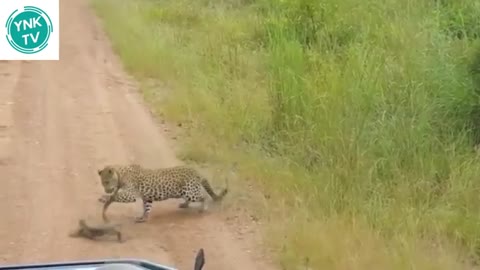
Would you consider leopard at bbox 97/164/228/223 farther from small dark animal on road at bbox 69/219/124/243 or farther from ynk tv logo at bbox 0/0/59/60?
ynk tv logo at bbox 0/0/59/60

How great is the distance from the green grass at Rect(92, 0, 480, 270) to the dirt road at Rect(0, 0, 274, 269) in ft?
1.04

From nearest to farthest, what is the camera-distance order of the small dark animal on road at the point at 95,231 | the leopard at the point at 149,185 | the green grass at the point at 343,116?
the green grass at the point at 343,116 → the small dark animal on road at the point at 95,231 → the leopard at the point at 149,185

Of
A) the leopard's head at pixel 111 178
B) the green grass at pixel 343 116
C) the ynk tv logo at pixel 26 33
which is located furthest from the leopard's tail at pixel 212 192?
the ynk tv logo at pixel 26 33

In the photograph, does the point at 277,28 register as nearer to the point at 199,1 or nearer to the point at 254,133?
the point at 254,133

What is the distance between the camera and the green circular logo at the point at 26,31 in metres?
10.9

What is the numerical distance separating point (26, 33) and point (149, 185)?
6.33m

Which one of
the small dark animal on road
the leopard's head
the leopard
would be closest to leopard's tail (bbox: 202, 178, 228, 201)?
the leopard

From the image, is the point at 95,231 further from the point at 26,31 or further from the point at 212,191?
the point at 26,31

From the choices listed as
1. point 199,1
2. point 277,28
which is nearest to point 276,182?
point 277,28

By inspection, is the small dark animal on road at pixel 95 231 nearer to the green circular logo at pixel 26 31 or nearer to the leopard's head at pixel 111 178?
the leopard's head at pixel 111 178

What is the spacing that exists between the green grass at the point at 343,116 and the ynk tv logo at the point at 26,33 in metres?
1.33

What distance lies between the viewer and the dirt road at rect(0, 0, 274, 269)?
5113 mm

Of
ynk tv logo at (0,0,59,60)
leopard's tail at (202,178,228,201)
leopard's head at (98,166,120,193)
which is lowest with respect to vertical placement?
leopard's tail at (202,178,228,201)

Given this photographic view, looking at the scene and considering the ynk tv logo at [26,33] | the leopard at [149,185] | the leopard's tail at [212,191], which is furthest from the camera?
the ynk tv logo at [26,33]
